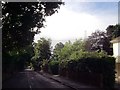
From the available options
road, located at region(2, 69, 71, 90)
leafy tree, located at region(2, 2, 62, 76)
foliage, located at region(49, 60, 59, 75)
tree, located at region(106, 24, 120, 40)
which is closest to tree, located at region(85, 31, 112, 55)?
tree, located at region(106, 24, 120, 40)

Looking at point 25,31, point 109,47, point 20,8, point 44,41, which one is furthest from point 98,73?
point 44,41

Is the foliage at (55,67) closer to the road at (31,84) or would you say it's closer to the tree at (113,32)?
the tree at (113,32)

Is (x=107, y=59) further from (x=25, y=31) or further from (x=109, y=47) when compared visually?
(x=109, y=47)

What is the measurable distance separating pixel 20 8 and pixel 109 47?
60.0 meters

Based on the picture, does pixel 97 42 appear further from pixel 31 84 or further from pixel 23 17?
pixel 23 17

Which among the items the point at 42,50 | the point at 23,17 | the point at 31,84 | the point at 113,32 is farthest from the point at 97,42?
the point at 23,17

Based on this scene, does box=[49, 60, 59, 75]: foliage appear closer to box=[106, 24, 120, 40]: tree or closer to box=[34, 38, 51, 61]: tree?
box=[106, 24, 120, 40]: tree

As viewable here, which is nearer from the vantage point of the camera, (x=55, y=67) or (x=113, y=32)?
(x=55, y=67)

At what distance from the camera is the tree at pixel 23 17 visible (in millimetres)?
22906

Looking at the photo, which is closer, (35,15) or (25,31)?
(35,15)

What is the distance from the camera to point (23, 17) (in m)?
23.5

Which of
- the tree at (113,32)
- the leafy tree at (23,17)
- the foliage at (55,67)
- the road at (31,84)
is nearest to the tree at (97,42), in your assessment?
the tree at (113,32)

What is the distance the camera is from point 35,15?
78.4ft

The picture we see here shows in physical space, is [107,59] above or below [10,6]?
below
